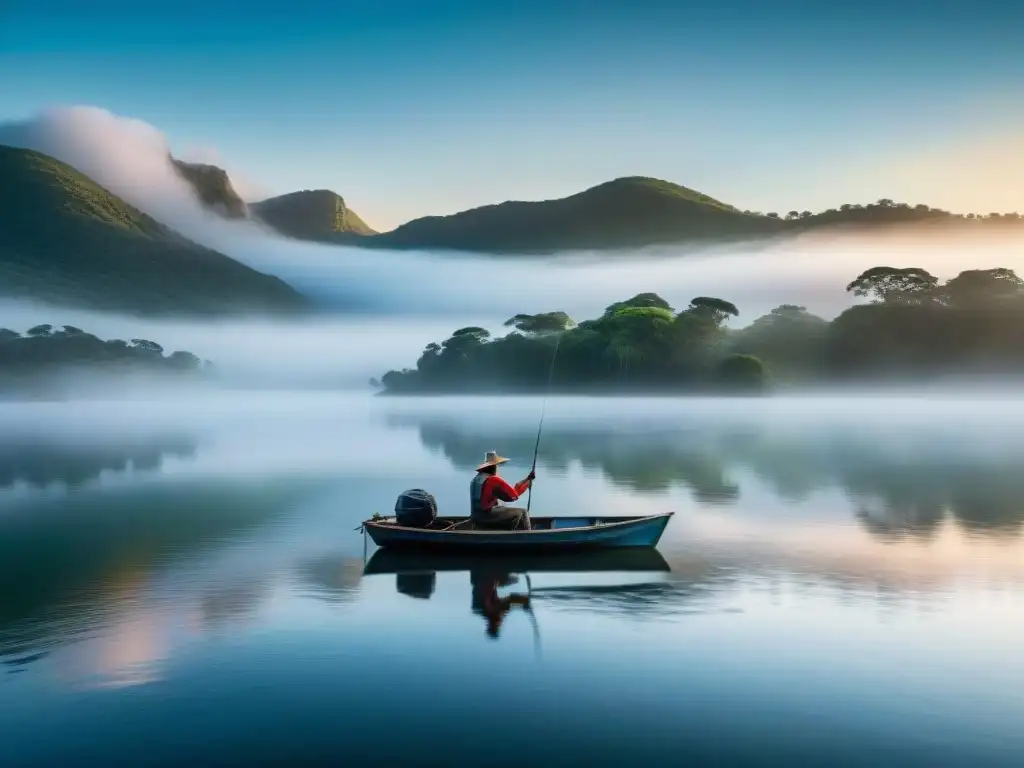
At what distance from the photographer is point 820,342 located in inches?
7377

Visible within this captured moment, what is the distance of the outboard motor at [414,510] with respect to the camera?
22292 millimetres

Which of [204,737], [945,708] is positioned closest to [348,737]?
[204,737]

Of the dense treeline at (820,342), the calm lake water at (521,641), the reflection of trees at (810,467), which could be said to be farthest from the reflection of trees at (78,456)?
the dense treeline at (820,342)

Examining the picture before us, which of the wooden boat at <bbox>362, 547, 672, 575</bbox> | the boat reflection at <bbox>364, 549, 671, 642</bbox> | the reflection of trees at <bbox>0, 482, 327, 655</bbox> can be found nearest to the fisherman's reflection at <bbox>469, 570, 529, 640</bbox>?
the boat reflection at <bbox>364, 549, 671, 642</bbox>

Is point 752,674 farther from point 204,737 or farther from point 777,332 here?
point 777,332

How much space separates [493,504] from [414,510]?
202cm

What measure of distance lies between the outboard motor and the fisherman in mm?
1204

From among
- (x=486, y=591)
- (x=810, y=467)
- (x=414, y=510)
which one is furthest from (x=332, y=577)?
(x=810, y=467)

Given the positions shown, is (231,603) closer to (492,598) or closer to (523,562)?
(492,598)

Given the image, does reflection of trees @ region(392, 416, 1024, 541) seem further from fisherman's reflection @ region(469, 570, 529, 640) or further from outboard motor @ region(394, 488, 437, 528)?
outboard motor @ region(394, 488, 437, 528)

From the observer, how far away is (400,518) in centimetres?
2245

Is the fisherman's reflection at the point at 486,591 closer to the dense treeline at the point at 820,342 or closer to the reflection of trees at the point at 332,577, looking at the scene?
the reflection of trees at the point at 332,577

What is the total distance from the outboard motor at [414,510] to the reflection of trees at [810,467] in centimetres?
1302

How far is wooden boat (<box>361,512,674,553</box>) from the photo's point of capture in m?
21.3
